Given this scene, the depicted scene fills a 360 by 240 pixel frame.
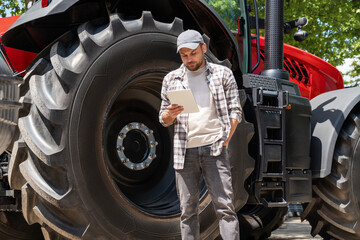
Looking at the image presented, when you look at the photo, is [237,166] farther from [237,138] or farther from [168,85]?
[168,85]

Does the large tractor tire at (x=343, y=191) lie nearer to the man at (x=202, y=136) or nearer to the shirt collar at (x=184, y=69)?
the man at (x=202, y=136)

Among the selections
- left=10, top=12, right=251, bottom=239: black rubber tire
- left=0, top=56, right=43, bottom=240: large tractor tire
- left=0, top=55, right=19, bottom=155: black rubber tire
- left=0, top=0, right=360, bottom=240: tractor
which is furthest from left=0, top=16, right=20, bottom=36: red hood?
left=0, top=55, right=19, bottom=155: black rubber tire

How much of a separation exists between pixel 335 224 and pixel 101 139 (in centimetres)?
268

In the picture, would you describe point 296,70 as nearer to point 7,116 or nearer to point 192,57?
point 192,57

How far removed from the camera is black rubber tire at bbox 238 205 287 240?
5398 mm

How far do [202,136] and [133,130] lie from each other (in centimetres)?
61

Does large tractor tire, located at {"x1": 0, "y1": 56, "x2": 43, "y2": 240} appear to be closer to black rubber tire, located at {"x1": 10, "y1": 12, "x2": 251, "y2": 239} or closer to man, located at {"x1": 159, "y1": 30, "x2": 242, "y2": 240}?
black rubber tire, located at {"x1": 10, "y1": 12, "x2": 251, "y2": 239}

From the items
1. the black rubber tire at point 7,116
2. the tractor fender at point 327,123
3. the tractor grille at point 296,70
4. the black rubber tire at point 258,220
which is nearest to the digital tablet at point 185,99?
the black rubber tire at point 7,116

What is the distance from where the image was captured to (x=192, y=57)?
3467mm

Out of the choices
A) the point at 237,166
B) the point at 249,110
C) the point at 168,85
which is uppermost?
the point at 168,85

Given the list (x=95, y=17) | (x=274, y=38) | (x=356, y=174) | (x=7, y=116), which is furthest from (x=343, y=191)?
(x=7, y=116)

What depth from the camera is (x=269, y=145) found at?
435 cm

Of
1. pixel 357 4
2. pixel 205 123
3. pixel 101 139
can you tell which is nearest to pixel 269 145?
pixel 205 123

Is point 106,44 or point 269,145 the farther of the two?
point 269,145
